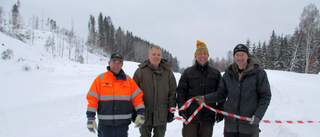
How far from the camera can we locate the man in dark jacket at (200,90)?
9.94 ft

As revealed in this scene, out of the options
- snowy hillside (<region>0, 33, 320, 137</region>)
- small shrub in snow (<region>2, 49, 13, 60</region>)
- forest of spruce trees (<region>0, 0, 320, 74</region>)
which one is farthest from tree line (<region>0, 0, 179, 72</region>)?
snowy hillside (<region>0, 33, 320, 137</region>)

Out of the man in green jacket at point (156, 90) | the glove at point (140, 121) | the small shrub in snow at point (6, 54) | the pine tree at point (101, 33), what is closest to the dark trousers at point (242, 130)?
the man in green jacket at point (156, 90)

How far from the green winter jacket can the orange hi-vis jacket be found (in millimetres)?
194

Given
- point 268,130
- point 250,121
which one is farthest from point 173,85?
point 268,130

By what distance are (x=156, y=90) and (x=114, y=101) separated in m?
0.78

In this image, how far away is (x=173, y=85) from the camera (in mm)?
3268

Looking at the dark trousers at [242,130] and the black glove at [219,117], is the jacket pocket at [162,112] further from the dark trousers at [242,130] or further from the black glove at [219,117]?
the dark trousers at [242,130]

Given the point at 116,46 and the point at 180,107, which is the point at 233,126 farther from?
the point at 116,46

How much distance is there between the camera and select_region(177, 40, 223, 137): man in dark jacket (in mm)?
3029

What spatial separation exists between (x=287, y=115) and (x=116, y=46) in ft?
204

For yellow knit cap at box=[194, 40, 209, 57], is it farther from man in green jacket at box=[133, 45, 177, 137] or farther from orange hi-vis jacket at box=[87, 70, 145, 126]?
orange hi-vis jacket at box=[87, 70, 145, 126]

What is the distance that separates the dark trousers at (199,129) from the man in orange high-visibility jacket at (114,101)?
3.02 ft

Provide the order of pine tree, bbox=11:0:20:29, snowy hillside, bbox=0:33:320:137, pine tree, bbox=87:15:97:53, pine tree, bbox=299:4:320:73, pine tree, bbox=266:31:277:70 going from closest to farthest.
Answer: snowy hillside, bbox=0:33:320:137, pine tree, bbox=299:4:320:73, pine tree, bbox=266:31:277:70, pine tree, bbox=11:0:20:29, pine tree, bbox=87:15:97:53

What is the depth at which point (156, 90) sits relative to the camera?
121 inches
